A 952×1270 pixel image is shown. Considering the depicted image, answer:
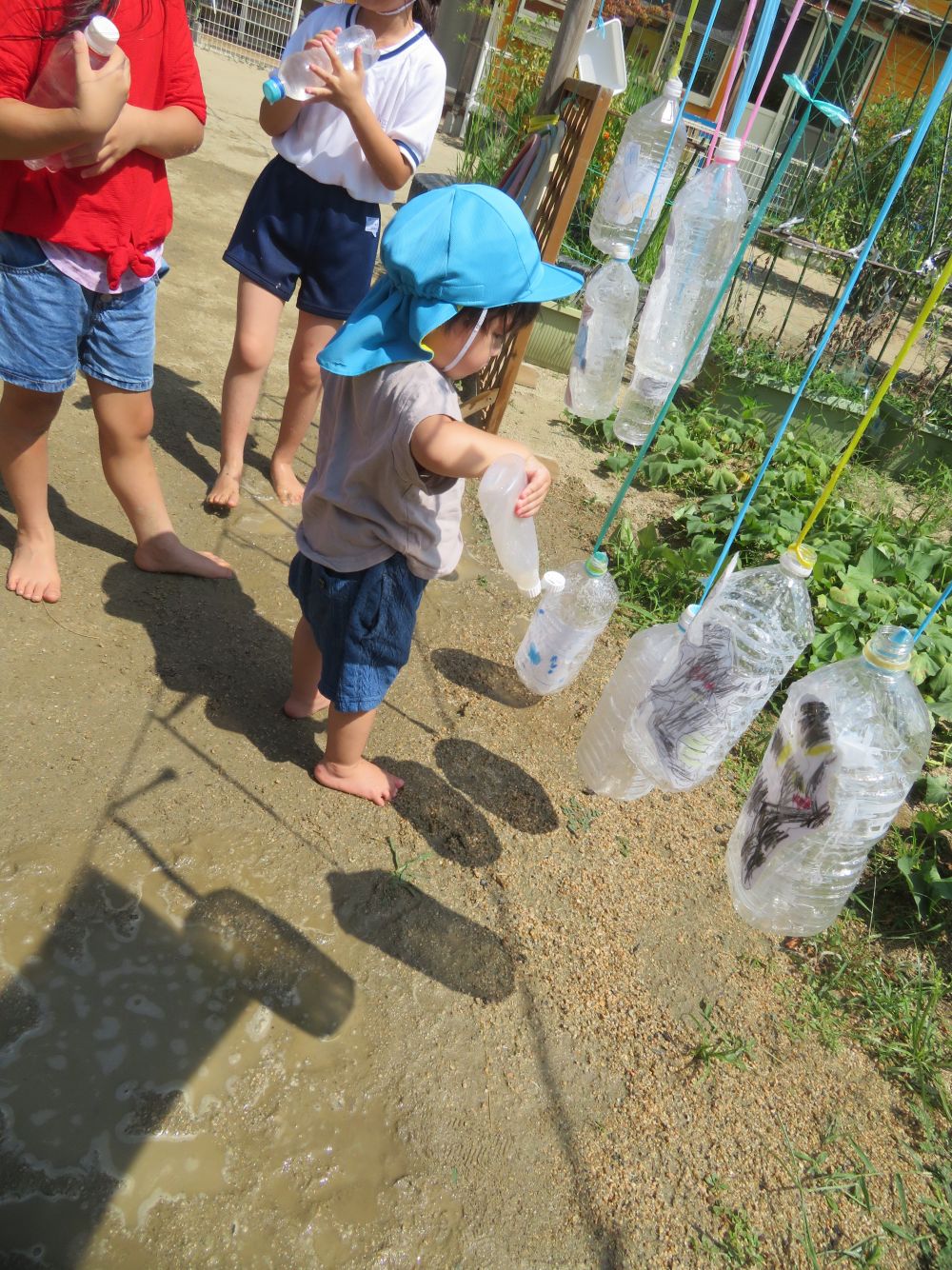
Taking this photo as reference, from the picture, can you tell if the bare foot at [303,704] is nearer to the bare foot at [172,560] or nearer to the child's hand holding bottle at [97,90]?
the bare foot at [172,560]

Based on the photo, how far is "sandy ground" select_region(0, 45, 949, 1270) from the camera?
1563 mm

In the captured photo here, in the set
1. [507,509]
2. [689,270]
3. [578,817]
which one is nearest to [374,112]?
[689,270]

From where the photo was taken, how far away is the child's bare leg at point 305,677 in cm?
228

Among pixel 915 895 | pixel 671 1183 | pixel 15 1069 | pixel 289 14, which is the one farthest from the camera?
pixel 289 14

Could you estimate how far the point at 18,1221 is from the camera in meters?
1.40

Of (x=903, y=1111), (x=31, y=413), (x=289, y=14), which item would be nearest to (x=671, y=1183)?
(x=903, y=1111)

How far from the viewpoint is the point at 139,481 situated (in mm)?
2535

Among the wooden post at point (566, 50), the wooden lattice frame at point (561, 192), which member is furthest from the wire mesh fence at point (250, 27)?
the wooden lattice frame at point (561, 192)

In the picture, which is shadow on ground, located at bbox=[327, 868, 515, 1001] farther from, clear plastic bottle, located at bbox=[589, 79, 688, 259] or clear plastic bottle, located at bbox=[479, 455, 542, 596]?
clear plastic bottle, located at bbox=[589, 79, 688, 259]

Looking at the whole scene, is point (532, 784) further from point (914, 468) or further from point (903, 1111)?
point (914, 468)

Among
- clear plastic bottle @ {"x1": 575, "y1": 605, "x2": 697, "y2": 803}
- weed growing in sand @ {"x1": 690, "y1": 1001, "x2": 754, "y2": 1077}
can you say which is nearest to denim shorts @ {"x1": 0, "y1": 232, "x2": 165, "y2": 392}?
clear plastic bottle @ {"x1": 575, "y1": 605, "x2": 697, "y2": 803}

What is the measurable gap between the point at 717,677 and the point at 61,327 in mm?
1663

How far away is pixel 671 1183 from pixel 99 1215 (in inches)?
41.7

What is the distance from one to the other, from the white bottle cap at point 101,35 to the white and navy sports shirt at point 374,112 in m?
0.90
